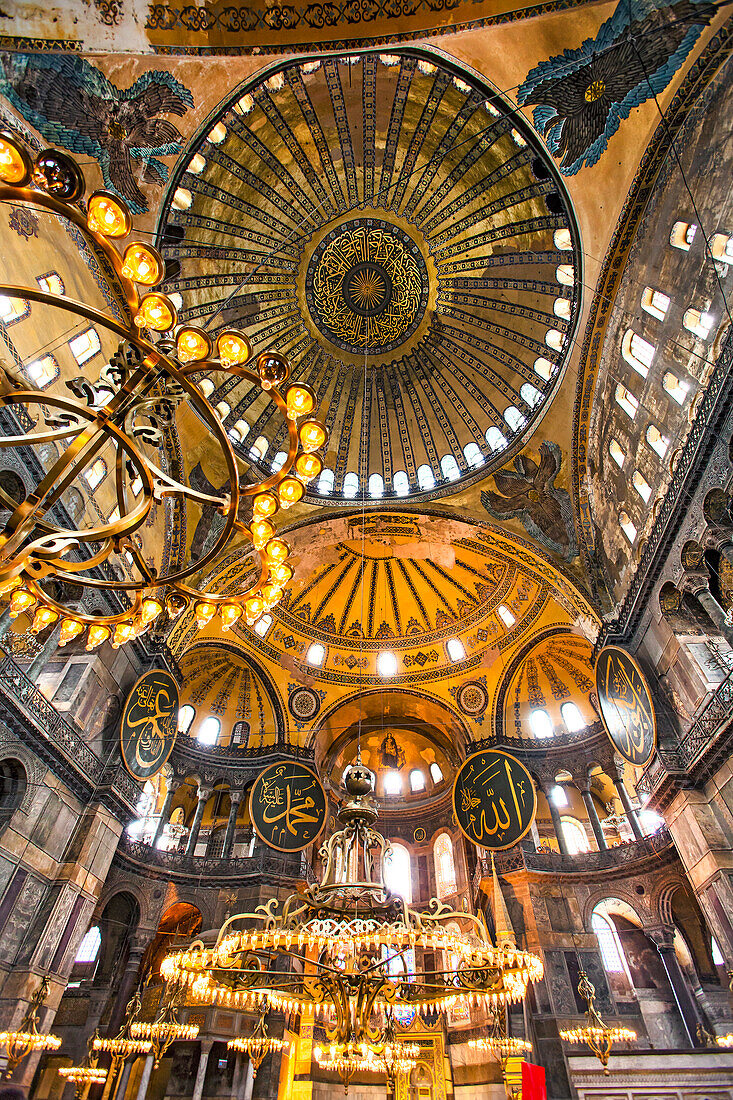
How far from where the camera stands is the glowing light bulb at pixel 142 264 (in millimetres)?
4214

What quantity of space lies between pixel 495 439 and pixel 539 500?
212cm

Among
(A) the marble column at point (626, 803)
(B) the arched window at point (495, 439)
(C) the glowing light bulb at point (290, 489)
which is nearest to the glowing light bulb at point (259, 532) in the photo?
(C) the glowing light bulb at point (290, 489)

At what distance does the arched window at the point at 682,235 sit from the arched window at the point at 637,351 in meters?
1.64

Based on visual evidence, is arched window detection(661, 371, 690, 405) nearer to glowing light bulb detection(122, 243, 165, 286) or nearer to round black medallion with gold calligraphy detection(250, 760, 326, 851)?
glowing light bulb detection(122, 243, 165, 286)

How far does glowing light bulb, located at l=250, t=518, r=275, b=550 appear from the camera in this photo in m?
5.52

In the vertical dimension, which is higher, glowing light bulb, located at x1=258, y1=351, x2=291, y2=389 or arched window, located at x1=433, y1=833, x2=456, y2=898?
arched window, located at x1=433, y1=833, x2=456, y2=898

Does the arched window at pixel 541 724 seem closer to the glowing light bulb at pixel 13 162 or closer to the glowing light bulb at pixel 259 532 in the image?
the glowing light bulb at pixel 259 532

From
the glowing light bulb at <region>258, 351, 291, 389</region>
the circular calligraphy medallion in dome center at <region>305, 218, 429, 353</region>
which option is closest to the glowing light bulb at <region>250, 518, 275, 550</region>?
the glowing light bulb at <region>258, 351, 291, 389</region>

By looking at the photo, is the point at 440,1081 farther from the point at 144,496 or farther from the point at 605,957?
the point at 144,496

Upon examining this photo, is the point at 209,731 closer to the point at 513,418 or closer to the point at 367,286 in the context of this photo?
the point at 513,418

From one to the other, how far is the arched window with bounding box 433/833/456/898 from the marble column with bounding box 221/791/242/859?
646cm

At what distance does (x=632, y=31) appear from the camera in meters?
8.09

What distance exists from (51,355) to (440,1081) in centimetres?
1863

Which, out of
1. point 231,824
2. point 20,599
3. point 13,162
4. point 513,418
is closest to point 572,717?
point 513,418
